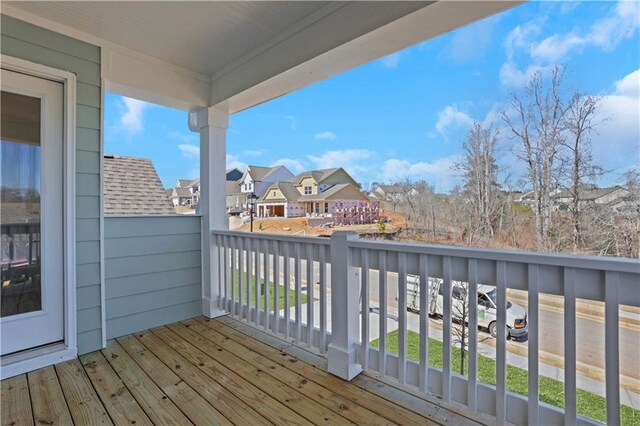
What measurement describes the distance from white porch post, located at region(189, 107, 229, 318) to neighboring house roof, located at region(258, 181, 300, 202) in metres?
0.55

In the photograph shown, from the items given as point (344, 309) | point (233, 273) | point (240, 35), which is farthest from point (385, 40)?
point (233, 273)

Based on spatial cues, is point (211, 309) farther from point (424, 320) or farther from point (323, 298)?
point (424, 320)

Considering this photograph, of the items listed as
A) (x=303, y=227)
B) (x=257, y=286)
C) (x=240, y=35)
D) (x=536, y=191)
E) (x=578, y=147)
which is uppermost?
(x=240, y=35)

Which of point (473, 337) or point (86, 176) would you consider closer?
point (473, 337)

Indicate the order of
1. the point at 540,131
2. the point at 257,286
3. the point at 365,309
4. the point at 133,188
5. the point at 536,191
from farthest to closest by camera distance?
the point at 133,188, the point at 257,286, the point at 540,131, the point at 536,191, the point at 365,309

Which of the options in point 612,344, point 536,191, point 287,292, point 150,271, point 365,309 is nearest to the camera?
point 612,344

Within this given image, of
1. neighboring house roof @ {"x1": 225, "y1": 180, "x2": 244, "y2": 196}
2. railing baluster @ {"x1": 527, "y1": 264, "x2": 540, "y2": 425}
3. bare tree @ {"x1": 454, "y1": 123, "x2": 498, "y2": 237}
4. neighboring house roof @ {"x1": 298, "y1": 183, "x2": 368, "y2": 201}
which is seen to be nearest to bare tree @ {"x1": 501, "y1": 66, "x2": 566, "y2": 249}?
bare tree @ {"x1": 454, "y1": 123, "x2": 498, "y2": 237}

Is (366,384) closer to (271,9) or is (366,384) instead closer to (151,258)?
(151,258)

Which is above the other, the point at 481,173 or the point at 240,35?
the point at 240,35

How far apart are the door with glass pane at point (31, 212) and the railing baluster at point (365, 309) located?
2253 mm

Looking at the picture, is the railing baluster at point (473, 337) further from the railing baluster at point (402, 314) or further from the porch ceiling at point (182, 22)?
the porch ceiling at point (182, 22)

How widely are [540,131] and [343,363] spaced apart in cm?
212

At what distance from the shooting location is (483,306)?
175 centimetres

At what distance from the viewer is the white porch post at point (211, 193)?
10.1ft
